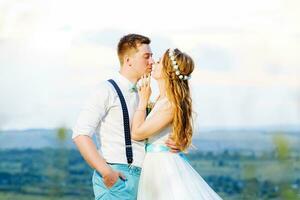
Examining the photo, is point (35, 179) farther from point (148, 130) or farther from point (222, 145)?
point (148, 130)

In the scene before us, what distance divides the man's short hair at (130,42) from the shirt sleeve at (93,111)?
0.24 metres

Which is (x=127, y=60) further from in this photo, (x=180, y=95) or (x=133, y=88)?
(x=180, y=95)

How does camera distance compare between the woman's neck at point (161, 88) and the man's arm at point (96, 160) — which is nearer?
the man's arm at point (96, 160)

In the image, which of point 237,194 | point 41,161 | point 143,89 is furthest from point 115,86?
point 41,161

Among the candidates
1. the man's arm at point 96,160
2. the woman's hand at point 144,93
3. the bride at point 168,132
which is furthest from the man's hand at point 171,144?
the man's arm at point 96,160

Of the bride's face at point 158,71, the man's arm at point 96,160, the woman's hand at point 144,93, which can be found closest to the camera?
the man's arm at point 96,160

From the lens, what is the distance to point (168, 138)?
5219 mm

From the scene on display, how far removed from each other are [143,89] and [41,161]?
1048 centimetres

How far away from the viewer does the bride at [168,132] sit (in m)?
5.11

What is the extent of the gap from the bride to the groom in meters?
0.06

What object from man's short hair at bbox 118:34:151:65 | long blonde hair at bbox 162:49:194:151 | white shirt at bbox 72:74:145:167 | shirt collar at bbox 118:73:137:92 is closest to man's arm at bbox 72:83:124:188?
white shirt at bbox 72:74:145:167

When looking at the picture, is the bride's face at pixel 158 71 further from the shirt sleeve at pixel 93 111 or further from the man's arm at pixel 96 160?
the man's arm at pixel 96 160

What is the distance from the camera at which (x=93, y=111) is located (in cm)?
Result: 493

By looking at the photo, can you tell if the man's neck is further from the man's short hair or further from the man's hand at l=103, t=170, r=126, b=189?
the man's hand at l=103, t=170, r=126, b=189
